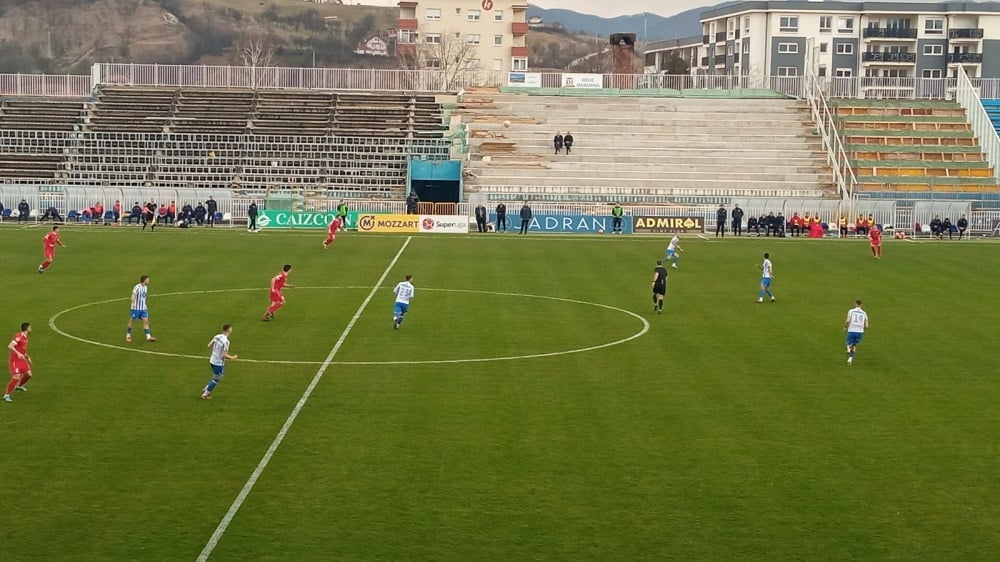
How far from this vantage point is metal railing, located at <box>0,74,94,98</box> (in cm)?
9438

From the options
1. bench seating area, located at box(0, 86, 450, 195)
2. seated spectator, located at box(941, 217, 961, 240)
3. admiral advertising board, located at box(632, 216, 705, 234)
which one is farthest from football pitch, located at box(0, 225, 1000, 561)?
bench seating area, located at box(0, 86, 450, 195)

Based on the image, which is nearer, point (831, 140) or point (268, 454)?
point (268, 454)

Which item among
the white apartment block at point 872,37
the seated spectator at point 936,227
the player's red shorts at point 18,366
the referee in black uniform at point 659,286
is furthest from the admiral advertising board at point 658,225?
the white apartment block at point 872,37

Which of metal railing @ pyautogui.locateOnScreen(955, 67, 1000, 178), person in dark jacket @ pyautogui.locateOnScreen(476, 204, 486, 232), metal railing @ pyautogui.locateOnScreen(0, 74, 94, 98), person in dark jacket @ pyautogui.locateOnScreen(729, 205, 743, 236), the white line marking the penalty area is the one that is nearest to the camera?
the white line marking the penalty area

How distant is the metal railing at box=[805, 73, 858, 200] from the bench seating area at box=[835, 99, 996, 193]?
95 centimetres

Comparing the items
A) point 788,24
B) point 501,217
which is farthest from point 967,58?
point 501,217

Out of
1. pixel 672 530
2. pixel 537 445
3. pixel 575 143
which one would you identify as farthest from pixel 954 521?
pixel 575 143

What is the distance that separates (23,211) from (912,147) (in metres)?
58.7

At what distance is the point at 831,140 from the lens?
87.6m

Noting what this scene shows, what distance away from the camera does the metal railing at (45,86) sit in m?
94.4

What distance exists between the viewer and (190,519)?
691 inches

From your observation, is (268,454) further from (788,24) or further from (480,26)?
(788,24)

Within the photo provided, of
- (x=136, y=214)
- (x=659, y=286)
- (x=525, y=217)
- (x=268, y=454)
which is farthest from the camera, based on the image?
(x=136, y=214)

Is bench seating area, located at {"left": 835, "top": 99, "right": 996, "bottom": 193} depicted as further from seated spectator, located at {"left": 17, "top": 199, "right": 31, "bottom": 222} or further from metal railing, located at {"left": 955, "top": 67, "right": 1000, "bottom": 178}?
seated spectator, located at {"left": 17, "top": 199, "right": 31, "bottom": 222}
